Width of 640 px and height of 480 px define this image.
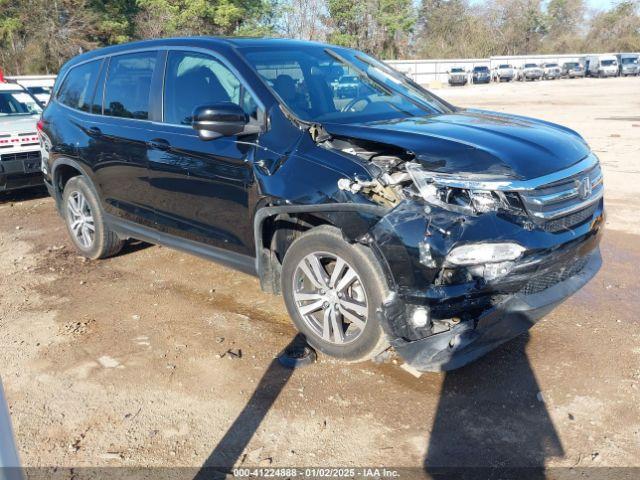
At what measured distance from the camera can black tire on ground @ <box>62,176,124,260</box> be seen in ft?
18.7

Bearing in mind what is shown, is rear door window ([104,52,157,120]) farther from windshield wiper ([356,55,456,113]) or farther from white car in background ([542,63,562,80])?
white car in background ([542,63,562,80])

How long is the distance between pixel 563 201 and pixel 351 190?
1.22 m

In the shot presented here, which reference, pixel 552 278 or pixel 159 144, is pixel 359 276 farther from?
pixel 159 144

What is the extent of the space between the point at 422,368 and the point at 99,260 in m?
4.07

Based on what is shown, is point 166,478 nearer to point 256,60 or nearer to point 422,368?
point 422,368

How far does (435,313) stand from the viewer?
10.3 ft

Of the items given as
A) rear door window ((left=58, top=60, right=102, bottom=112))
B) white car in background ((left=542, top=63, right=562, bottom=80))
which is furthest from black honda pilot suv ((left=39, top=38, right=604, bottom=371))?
white car in background ((left=542, top=63, right=562, bottom=80))

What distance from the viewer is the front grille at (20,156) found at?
8.24 m

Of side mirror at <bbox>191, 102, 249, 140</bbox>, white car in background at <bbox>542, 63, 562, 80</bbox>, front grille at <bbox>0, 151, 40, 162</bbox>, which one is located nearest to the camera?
side mirror at <bbox>191, 102, 249, 140</bbox>

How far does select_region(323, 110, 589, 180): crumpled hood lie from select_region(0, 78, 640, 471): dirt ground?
4.11 feet

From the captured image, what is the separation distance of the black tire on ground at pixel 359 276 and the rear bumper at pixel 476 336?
0.83 ft

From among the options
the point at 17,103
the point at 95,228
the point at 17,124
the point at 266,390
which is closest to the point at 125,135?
the point at 95,228

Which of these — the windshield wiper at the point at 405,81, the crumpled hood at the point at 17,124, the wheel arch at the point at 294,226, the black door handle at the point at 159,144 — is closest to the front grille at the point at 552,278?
the wheel arch at the point at 294,226

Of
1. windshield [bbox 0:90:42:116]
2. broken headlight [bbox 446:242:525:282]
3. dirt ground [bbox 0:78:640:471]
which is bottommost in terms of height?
dirt ground [bbox 0:78:640:471]
